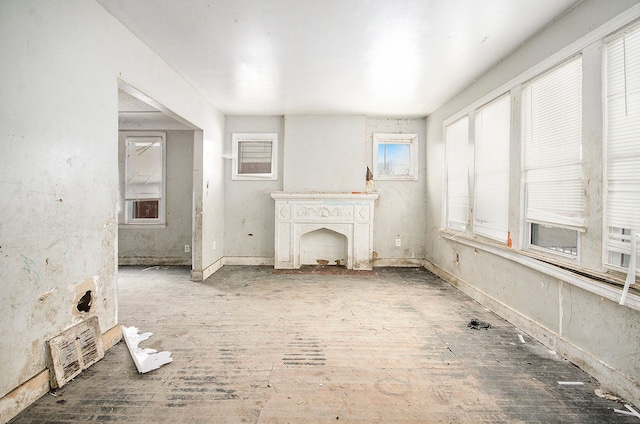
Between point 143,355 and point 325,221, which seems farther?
point 325,221

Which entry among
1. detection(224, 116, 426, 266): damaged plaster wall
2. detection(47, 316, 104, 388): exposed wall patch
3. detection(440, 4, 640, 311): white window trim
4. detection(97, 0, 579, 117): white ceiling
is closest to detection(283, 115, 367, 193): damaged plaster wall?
detection(224, 116, 426, 266): damaged plaster wall

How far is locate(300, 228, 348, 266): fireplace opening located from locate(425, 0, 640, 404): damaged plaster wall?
8.01ft

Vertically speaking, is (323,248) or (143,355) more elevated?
(323,248)

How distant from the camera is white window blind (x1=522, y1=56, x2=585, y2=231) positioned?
216 centimetres

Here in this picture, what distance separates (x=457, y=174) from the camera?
4.10 m

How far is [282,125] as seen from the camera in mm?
5266

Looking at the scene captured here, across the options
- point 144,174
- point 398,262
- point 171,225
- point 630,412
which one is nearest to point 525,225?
point 630,412

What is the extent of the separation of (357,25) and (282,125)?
3019 mm

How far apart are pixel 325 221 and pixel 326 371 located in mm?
3203

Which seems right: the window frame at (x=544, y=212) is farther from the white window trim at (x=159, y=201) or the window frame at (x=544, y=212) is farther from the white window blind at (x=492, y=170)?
the white window trim at (x=159, y=201)

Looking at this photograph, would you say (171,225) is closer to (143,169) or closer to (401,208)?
(143,169)

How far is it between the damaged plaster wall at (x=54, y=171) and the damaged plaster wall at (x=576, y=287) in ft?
12.0

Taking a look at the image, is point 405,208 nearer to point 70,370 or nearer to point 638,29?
point 638,29

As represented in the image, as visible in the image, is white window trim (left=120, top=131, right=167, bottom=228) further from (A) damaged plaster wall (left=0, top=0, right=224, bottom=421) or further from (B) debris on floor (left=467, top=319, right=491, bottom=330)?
(B) debris on floor (left=467, top=319, right=491, bottom=330)
